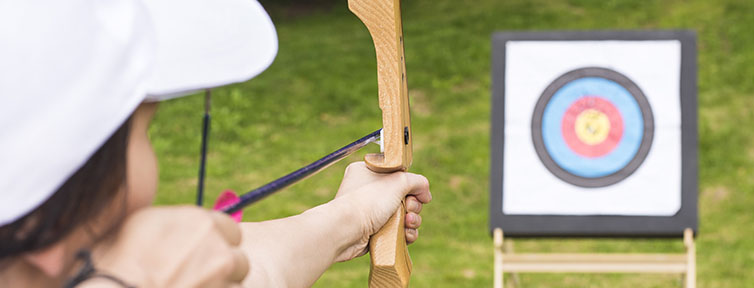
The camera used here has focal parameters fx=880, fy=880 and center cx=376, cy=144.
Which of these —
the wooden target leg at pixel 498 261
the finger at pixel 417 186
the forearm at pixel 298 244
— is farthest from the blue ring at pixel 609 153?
the forearm at pixel 298 244

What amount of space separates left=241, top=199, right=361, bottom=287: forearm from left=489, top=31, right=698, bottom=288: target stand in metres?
1.79

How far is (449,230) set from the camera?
4.07 meters

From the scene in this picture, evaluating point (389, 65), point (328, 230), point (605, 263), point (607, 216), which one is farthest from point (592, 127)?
point (328, 230)

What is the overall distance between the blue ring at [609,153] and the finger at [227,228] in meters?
2.58

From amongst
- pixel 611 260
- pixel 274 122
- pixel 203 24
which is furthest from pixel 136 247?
pixel 274 122

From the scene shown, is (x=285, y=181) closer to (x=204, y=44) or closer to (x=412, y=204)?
(x=204, y=44)

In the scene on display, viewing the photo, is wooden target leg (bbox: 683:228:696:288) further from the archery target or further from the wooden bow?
the wooden bow

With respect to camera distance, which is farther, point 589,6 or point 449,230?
point 589,6

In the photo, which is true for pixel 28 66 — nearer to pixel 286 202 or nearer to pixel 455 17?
pixel 286 202

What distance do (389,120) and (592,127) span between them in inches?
83.2

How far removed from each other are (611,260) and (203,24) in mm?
2398

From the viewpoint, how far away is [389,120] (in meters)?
1.14

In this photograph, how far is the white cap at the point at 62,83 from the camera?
48 cm

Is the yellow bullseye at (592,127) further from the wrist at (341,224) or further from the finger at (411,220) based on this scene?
the wrist at (341,224)
